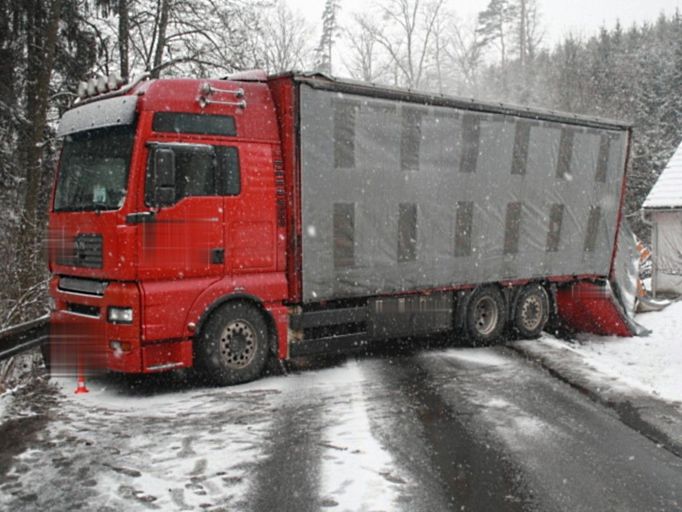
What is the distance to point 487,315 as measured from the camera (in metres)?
11.1

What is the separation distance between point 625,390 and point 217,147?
573cm

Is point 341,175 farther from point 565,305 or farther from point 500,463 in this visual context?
point 565,305

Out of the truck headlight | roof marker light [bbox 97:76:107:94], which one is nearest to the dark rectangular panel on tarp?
the truck headlight

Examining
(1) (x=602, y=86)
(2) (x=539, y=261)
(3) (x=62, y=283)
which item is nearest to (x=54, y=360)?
(3) (x=62, y=283)

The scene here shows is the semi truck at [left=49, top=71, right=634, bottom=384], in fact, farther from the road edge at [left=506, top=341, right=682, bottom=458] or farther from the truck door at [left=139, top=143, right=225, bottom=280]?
the road edge at [left=506, top=341, right=682, bottom=458]

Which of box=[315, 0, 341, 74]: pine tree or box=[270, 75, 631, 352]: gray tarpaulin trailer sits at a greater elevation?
box=[315, 0, 341, 74]: pine tree

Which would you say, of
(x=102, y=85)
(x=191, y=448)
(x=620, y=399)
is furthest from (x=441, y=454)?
(x=102, y=85)

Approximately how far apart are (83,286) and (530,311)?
7.65 meters

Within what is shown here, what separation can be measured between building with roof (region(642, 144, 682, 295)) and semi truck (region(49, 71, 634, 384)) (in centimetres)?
1193

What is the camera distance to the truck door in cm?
707

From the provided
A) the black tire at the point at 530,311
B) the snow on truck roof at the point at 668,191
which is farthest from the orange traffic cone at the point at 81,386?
the snow on truck roof at the point at 668,191

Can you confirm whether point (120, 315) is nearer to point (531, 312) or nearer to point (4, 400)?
point (4, 400)

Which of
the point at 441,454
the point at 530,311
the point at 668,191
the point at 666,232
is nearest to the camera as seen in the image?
the point at 441,454

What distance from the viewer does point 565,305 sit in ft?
42.2
